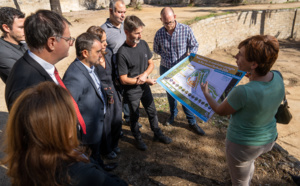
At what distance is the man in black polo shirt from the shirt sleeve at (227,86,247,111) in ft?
4.64

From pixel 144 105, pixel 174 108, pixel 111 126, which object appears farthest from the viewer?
pixel 174 108

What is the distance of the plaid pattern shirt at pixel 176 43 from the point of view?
141 inches

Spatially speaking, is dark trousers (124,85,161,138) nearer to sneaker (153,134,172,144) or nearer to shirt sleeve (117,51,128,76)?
sneaker (153,134,172,144)

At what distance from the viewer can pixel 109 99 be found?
2.78 metres

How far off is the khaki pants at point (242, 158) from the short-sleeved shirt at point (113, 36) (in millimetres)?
2470

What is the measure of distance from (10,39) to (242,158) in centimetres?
305

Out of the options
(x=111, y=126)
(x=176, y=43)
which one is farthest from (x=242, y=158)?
(x=176, y=43)

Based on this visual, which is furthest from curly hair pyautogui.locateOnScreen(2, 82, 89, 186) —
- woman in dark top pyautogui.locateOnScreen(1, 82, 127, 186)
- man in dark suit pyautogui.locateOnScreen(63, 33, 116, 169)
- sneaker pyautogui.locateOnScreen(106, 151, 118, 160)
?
sneaker pyautogui.locateOnScreen(106, 151, 118, 160)

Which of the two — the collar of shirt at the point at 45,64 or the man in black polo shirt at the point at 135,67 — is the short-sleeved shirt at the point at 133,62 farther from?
the collar of shirt at the point at 45,64

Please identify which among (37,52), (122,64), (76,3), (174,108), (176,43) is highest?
(76,3)

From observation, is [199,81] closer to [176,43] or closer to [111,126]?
[176,43]

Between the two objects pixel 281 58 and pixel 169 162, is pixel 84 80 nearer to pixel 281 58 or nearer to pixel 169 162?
pixel 169 162

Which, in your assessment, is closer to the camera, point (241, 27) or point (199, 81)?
point (199, 81)

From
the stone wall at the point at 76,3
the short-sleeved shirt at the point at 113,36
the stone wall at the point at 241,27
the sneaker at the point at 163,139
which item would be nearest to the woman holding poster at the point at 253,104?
the sneaker at the point at 163,139
